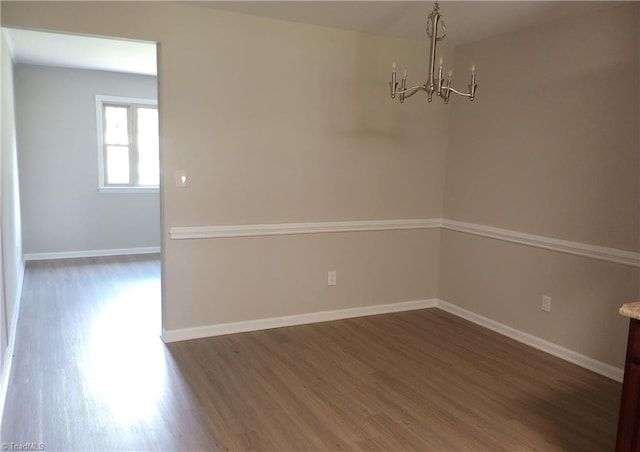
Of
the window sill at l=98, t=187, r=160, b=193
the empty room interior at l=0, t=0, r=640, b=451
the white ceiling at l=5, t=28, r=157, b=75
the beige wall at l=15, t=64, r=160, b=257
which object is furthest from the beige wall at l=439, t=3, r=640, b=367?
the beige wall at l=15, t=64, r=160, b=257

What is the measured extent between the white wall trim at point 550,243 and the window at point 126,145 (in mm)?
4322

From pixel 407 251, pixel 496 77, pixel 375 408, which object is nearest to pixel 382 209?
pixel 407 251

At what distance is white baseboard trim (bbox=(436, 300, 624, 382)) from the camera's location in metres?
3.19

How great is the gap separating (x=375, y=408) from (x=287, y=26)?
2.74 m

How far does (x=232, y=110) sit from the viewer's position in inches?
141

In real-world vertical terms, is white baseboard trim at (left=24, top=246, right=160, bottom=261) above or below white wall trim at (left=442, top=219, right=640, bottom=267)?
below

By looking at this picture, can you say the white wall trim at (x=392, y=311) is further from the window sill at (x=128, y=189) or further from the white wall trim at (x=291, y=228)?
the window sill at (x=128, y=189)

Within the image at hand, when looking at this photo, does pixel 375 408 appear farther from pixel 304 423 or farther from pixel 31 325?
pixel 31 325

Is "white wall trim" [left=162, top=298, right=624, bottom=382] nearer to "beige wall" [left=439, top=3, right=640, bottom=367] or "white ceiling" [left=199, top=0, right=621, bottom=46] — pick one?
"beige wall" [left=439, top=3, right=640, bottom=367]

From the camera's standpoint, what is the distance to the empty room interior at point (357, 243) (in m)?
2.66

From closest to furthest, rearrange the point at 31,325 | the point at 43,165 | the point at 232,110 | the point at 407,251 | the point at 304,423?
the point at 304,423 < the point at 232,110 < the point at 31,325 < the point at 407,251 < the point at 43,165

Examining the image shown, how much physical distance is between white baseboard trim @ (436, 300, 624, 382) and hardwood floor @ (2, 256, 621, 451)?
0.07 metres

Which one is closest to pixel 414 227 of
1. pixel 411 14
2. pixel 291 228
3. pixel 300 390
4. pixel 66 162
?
pixel 291 228

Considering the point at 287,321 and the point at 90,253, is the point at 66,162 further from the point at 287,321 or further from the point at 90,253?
the point at 287,321
